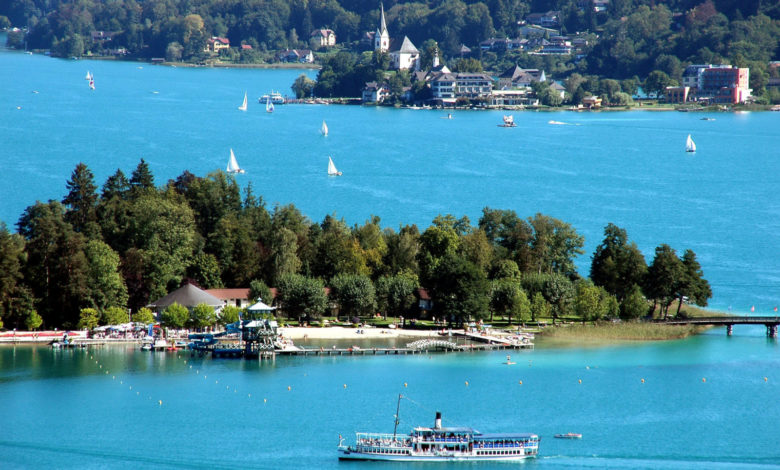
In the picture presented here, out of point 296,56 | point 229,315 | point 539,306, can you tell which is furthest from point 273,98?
point 229,315

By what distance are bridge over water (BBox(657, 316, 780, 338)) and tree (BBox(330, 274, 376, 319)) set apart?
1173 centimetres

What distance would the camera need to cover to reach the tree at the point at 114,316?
147ft

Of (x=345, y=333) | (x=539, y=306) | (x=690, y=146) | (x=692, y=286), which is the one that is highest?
(x=690, y=146)

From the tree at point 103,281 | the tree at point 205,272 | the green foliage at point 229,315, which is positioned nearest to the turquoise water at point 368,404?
the tree at point 103,281

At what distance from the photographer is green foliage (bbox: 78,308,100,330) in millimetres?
44531

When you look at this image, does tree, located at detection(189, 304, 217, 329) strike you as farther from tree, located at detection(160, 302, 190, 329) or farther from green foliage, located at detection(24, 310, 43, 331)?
green foliage, located at detection(24, 310, 43, 331)

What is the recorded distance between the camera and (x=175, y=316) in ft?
147

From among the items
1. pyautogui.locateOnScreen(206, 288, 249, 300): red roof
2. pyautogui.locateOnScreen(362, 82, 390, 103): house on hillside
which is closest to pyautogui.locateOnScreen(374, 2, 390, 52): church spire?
pyautogui.locateOnScreen(362, 82, 390, 103): house on hillside

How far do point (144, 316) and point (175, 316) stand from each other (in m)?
1.24

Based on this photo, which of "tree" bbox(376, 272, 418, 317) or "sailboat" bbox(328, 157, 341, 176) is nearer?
"tree" bbox(376, 272, 418, 317)

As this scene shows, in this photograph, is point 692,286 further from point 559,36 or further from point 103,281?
point 559,36

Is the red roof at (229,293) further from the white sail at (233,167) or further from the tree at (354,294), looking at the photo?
the white sail at (233,167)

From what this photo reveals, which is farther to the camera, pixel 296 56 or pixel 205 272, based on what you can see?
pixel 296 56

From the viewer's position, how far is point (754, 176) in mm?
93250
